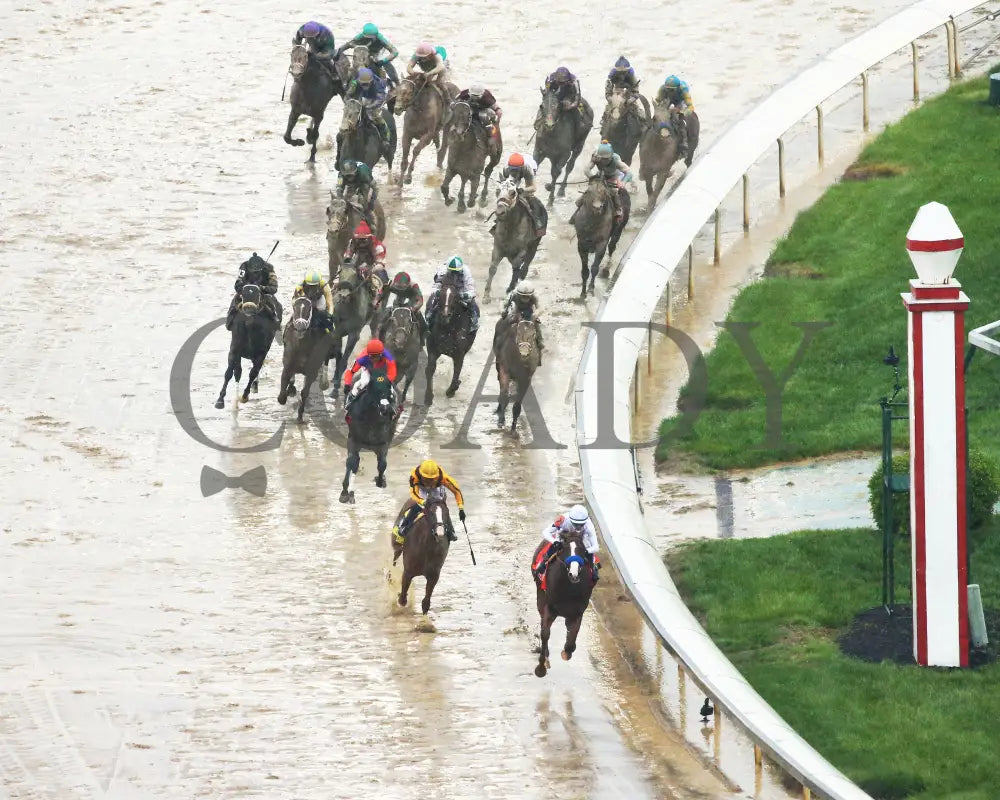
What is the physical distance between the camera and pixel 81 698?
1501 centimetres

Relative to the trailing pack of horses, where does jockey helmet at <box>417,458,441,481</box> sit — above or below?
below

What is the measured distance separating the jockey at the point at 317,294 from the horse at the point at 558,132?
5.48 metres

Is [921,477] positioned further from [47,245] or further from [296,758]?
[47,245]

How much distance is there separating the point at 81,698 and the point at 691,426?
679 centimetres

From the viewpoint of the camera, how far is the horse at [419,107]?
80.5 feet

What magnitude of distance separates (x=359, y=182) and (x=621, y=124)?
166 inches

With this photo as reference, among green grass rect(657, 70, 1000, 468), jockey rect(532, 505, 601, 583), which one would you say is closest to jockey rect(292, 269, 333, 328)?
green grass rect(657, 70, 1000, 468)

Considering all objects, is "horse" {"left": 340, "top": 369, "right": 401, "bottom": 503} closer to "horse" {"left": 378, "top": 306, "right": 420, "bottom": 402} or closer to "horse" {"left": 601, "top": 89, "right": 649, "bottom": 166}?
"horse" {"left": 378, "top": 306, "right": 420, "bottom": 402}

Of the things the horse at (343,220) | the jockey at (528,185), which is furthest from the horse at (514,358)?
the jockey at (528,185)

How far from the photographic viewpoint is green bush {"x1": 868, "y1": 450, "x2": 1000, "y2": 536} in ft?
55.6

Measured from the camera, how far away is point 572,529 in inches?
600

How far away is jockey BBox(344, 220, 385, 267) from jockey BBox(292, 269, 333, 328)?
729 millimetres

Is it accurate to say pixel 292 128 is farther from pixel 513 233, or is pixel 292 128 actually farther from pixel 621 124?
pixel 513 233

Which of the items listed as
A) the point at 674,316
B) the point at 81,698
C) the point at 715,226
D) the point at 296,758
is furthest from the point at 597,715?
the point at 715,226
